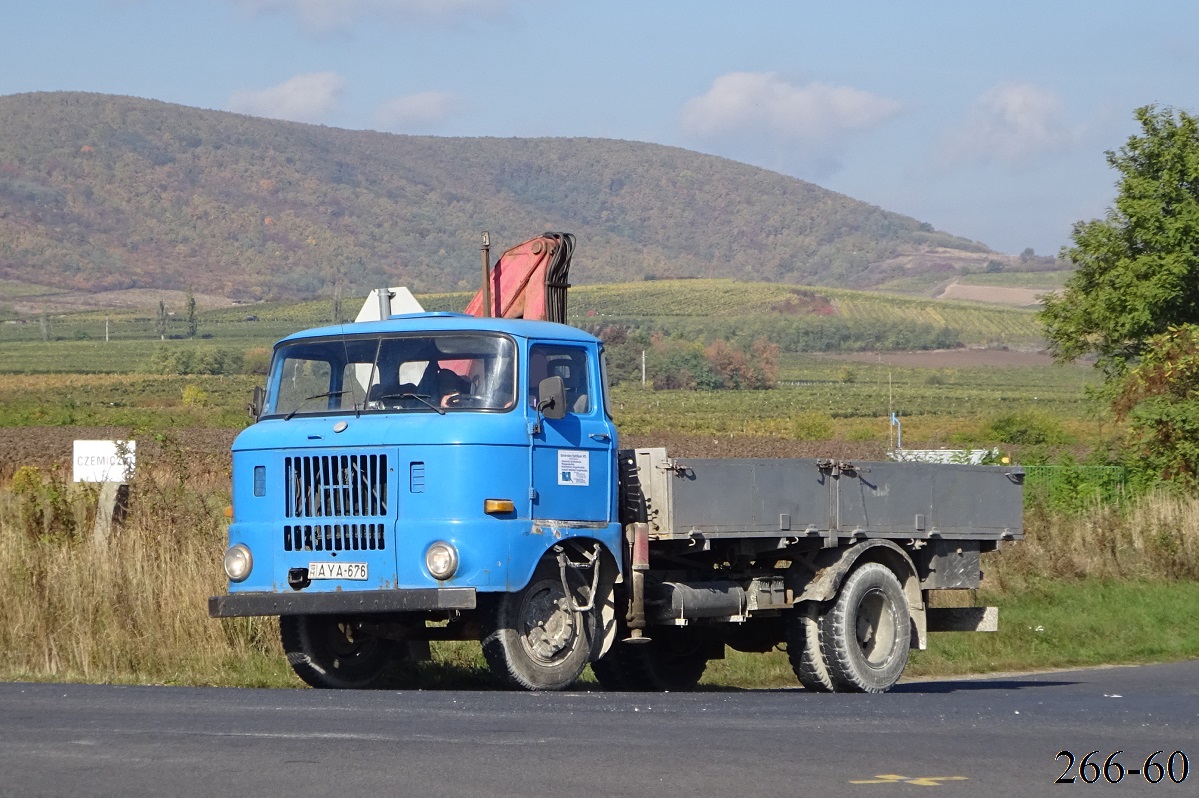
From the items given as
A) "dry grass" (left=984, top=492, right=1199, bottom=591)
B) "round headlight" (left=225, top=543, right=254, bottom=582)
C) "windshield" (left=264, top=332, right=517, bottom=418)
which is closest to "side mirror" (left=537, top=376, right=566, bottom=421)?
"windshield" (left=264, top=332, right=517, bottom=418)

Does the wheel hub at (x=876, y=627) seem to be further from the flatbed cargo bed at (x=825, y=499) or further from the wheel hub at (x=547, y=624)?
the wheel hub at (x=547, y=624)

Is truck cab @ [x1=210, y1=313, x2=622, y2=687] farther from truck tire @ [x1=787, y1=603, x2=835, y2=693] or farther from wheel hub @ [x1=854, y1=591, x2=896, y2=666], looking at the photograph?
wheel hub @ [x1=854, y1=591, x2=896, y2=666]

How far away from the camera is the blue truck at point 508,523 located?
11352mm

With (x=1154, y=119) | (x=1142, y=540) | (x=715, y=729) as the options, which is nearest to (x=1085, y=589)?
(x=1142, y=540)

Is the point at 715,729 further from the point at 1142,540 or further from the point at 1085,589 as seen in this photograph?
the point at 1142,540

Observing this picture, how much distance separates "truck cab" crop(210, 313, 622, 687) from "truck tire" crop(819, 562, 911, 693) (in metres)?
2.22

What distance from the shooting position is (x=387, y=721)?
9.02 meters

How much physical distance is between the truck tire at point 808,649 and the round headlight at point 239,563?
451cm

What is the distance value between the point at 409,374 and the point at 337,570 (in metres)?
1.51

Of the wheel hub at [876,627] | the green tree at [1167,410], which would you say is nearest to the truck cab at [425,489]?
the wheel hub at [876,627]

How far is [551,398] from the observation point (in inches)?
463

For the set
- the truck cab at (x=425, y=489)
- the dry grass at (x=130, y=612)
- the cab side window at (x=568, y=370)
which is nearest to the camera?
the truck cab at (x=425, y=489)

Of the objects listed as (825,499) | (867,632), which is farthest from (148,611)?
(867,632)

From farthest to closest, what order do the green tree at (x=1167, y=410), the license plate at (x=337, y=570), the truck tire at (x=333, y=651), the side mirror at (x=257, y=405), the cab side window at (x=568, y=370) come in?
the green tree at (x=1167, y=410)
the side mirror at (x=257, y=405)
the truck tire at (x=333, y=651)
the cab side window at (x=568, y=370)
the license plate at (x=337, y=570)
